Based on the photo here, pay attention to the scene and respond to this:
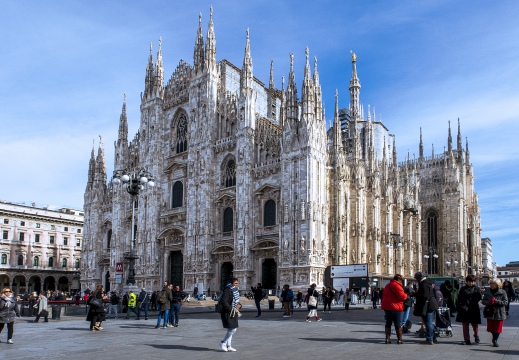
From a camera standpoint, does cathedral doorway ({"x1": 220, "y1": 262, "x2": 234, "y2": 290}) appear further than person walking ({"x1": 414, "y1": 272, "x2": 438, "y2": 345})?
Yes

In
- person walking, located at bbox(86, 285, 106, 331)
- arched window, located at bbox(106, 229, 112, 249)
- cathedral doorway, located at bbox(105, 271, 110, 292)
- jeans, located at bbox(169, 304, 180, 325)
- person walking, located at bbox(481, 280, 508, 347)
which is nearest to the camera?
person walking, located at bbox(481, 280, 508, 347)

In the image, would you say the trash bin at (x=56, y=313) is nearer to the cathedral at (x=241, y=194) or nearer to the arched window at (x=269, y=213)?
the cathedral at (x=241, y=194)

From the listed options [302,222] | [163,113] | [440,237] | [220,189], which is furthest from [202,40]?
[440,237]

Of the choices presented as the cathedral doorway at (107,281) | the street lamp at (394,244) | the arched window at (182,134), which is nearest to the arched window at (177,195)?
the arched window at (182,134)

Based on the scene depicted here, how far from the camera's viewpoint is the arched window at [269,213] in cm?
4306

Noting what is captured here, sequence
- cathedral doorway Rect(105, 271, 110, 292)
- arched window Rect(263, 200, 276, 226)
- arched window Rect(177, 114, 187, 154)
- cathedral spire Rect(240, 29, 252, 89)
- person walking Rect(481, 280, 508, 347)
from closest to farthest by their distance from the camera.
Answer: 1. person walking Rect(481, 280, 508, 347)
2. arched window Rect(263, 200, 276, 226)
3. cathedral spire Rect(240, 29, 252, 89)
4. arched window Rect(177, 114, 187, 154)
5. cathedral doorway Rect(105, 271, 110, 292)

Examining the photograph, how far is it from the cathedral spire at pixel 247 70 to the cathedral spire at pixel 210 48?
12.8 feet

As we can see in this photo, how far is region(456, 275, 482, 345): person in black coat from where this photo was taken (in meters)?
12.8

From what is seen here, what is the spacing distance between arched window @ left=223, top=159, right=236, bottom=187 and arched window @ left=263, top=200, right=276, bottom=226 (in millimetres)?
3944

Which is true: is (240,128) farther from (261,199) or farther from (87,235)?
(87,235)

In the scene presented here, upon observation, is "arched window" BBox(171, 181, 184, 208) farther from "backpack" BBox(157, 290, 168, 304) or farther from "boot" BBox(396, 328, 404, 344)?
"boot" BBox(396, 328, 404, 344)

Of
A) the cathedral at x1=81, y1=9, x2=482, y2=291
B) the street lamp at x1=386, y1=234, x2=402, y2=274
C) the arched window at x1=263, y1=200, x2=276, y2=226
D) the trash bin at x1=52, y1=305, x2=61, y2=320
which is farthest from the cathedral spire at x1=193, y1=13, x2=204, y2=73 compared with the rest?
the trash bin at x1=52, y1=305, x2=61, y2=320

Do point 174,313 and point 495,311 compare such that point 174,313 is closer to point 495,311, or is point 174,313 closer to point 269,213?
point 495,311

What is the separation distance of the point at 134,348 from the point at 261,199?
31.3 metres
